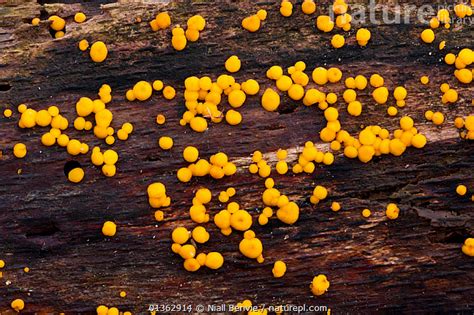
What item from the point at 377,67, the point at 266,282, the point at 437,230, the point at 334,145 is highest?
the point at 377,67

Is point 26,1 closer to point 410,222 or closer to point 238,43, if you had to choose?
point 238,43

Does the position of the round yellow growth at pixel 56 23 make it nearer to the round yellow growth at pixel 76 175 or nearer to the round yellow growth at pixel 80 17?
the round yellow growth at pixel 80 17

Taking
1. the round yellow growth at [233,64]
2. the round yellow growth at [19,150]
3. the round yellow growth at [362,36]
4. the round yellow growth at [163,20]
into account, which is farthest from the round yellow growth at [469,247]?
the round yellow growth at [19,150]

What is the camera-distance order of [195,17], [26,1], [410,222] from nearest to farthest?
[410,222]
[195,17]
[26,1]

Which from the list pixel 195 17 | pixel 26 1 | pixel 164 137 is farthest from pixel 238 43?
pixel 26 1

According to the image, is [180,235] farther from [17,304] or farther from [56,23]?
[56,23]

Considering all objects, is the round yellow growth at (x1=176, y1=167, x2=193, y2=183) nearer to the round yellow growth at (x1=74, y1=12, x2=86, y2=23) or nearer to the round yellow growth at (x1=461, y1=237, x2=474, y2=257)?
the round yellow growth at (x1=74, y1=12, x2=86, y2=23)
